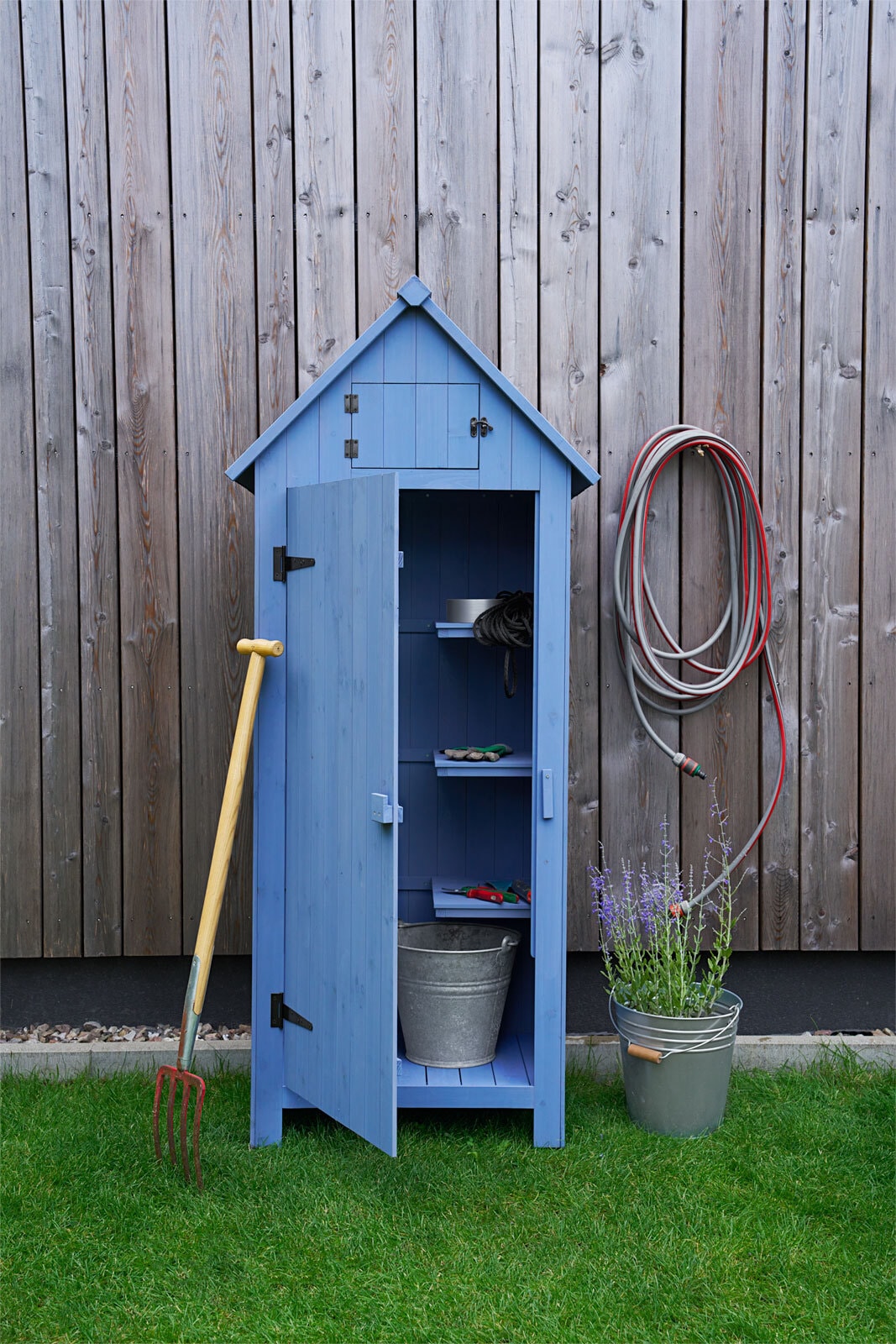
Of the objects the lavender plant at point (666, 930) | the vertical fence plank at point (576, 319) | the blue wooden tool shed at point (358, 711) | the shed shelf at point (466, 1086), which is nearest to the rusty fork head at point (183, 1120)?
the blue wooden tool shed at point (358, 711)

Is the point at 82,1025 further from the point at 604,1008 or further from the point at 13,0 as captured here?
the point at 13,0

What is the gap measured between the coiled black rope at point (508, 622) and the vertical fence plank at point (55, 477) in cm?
147

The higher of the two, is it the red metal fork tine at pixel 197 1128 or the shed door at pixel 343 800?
the shed door at pixel 343 800

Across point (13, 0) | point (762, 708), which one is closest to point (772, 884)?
point (762, 708)

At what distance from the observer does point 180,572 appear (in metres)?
3.56

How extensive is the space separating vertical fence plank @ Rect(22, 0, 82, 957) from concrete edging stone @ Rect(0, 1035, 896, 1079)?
0.34 metres

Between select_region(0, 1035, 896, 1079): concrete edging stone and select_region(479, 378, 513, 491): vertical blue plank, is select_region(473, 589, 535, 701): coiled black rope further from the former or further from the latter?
select_region(0, 1035, 896, 1079): concrete edging stone

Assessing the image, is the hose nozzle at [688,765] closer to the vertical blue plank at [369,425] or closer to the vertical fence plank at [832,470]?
the vertical fence plank at [832,470]

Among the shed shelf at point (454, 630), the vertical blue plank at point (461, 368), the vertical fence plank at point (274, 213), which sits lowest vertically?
the shed shelf at point (454, 630)

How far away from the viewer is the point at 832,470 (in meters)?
3.63

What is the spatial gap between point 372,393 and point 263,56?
149 centimetres

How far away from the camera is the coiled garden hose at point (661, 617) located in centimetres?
349

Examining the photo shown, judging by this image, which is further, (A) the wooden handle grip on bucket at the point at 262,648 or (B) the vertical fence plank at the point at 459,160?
(B) the vertical fence plank at the point at 459,160

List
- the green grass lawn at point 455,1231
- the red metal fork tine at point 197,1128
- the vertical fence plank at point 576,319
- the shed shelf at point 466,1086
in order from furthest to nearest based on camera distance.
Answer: the vertical fence plank at point 576,319 → the shed shelf at point 466,1086 → the red metal fork tine at point 197,1128 → the green grass lawn at point 455,1231
